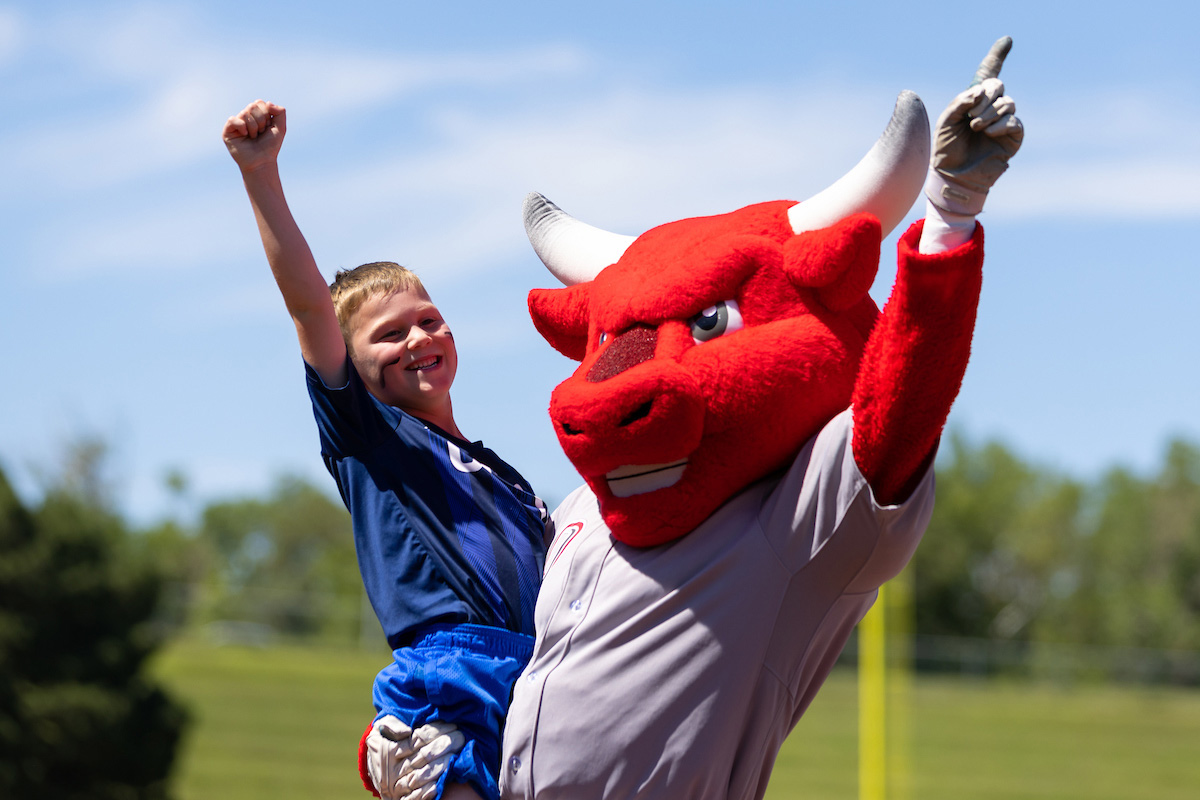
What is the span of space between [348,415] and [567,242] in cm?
50

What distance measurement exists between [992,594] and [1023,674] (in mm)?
7382

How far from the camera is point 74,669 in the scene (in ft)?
39.1

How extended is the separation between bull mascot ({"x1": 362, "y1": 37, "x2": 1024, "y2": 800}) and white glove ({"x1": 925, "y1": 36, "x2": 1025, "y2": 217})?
171 mm

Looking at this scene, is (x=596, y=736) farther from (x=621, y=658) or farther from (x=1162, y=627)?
(x=1162, y=627)

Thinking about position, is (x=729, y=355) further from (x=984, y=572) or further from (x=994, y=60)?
(x=984, y=572)

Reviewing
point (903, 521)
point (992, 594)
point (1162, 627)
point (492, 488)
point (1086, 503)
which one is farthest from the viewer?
point (1086, 503)

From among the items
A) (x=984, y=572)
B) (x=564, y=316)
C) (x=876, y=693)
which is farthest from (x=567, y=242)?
(x=984, y=572)

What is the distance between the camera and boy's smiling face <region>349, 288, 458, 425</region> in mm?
2346

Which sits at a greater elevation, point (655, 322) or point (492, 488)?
point (655, 322)

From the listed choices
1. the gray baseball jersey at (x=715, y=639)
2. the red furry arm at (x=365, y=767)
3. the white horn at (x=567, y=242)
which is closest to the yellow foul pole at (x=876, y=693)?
the white horn at (x=567, y=242)

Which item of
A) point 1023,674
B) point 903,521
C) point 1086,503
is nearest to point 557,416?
point 903,521

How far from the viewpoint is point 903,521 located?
5.83 feet

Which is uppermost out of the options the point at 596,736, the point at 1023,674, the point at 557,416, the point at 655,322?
the point at 655,322

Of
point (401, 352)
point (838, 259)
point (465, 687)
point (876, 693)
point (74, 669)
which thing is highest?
point (838, 259)
